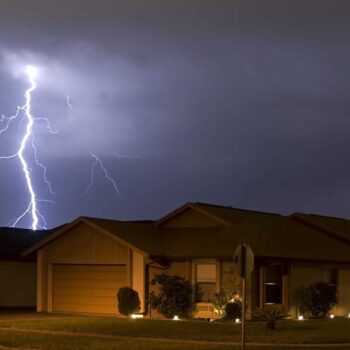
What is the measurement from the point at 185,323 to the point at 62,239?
8.87 meters

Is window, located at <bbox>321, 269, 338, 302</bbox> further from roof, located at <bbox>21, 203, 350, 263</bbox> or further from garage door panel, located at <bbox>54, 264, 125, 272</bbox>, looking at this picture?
garage door panel, located at <bbox>54, 264, 125, 272</bbox>

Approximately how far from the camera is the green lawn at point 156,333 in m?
23.3

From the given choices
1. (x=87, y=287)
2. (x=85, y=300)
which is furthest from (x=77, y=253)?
(x=85, y=300)

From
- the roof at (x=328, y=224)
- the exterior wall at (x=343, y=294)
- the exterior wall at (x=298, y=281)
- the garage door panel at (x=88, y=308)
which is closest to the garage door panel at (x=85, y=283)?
the garage door panel at (x=88, y=308)

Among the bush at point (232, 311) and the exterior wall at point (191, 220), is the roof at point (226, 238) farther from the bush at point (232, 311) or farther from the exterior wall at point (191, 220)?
the bush at point (232, 311)

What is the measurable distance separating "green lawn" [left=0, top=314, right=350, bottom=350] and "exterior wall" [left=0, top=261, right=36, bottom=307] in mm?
9914

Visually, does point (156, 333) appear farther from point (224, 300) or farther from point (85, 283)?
point (85, 283)

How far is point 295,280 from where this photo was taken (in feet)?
119

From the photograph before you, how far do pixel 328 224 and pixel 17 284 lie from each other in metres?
15.5

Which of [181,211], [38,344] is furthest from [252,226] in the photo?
[38,344]

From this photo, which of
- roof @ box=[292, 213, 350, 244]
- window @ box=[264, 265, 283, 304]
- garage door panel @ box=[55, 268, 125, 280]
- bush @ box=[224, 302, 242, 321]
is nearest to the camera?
bush @ box=[224, 302, 242, 321]

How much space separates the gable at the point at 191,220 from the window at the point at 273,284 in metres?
3.44

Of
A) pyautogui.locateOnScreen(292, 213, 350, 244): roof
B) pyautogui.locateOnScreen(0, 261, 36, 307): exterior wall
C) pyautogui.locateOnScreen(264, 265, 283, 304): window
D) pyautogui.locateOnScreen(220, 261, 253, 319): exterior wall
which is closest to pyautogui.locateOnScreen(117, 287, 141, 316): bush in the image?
pyautogui.locateOnScreen(220, 261, 253, 319): exterior wall

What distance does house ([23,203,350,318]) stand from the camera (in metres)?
35.0
